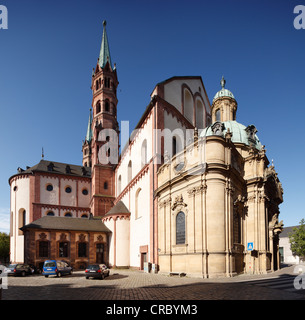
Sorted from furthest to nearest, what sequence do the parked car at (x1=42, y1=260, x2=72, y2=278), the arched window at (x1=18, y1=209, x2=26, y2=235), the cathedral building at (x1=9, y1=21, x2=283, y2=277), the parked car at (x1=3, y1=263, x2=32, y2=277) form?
the arched window at (x1=18, y1=209, x2=26, y2=235)
the parked car at (x1=3, y1=263, x2=32, y2=277)
the parked car at (x1=42, y1=260, x2=72, y2=278)
the cathedral building at (x1=9, y1=21, x2=283, y2=277)

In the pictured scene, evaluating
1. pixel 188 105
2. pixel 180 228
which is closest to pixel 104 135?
pixel 188 105

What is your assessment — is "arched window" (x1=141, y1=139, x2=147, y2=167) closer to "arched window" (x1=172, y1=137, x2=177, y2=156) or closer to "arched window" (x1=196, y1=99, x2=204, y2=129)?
"arched window" (x1=172, y1=137, x2=177, y2=156)

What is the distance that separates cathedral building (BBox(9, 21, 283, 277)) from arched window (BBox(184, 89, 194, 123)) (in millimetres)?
150

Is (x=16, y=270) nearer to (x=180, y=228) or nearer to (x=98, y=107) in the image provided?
(x=180, y=228)

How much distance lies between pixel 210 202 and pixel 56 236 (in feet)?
74.6

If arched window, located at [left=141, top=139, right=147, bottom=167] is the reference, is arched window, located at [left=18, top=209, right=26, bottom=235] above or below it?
below

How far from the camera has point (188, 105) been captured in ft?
127

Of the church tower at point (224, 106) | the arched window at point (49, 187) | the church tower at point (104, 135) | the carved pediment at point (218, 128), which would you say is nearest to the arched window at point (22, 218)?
the arched window at point (49, 187)

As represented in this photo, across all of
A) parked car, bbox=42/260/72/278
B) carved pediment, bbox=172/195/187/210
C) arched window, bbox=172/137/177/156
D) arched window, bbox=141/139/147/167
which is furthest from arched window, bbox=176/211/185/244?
parked car, bbox=42/260/72/278

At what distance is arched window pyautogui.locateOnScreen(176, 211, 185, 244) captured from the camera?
25.5 metres

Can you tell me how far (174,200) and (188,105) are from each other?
16850 millimetres

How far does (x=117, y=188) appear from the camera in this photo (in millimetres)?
49938

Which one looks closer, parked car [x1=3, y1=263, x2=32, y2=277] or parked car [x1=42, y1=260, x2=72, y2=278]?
parked car [x1=42, y1=260, x2=72, y2=278]

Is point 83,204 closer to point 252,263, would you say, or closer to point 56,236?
point 56,236
